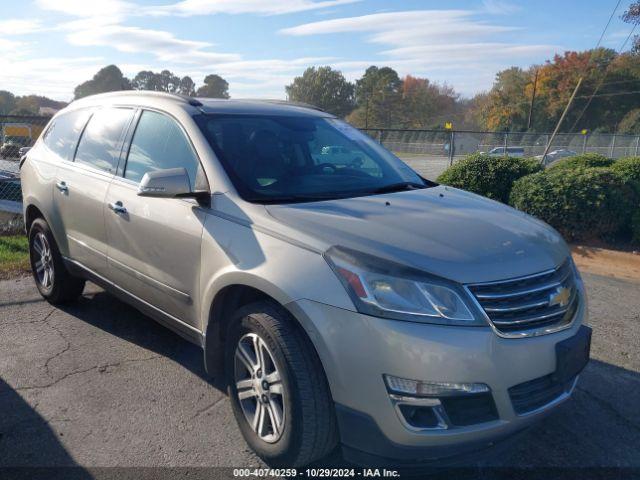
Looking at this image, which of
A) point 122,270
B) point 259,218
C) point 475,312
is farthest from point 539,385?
point 122,270

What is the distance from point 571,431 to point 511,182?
6.18m

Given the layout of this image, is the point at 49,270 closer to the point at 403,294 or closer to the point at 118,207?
the point at 118,207

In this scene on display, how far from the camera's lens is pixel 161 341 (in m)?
4.63

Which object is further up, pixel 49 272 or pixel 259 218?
pixel 259 218

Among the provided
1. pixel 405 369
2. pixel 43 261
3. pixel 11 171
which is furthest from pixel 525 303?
pixel 11 171

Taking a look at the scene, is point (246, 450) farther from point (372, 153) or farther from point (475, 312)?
point (372, 153)

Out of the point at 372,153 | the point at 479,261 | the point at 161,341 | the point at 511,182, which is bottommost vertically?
the point at 161,341

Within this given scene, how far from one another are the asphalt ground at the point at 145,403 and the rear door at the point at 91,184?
68 centimetres

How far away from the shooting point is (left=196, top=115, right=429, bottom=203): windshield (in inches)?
133

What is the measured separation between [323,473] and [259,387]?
0.53 m

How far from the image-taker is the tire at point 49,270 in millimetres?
5121

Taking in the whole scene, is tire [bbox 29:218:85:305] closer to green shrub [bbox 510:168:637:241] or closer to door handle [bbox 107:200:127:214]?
door handle [bbox 107:200:127:214]

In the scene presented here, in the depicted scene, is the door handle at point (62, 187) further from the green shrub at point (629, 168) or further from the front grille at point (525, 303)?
the green shrub at point (629, 168)

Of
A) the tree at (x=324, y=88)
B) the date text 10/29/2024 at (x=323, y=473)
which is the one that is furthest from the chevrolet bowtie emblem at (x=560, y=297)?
the tree at (x=324, y=88)
